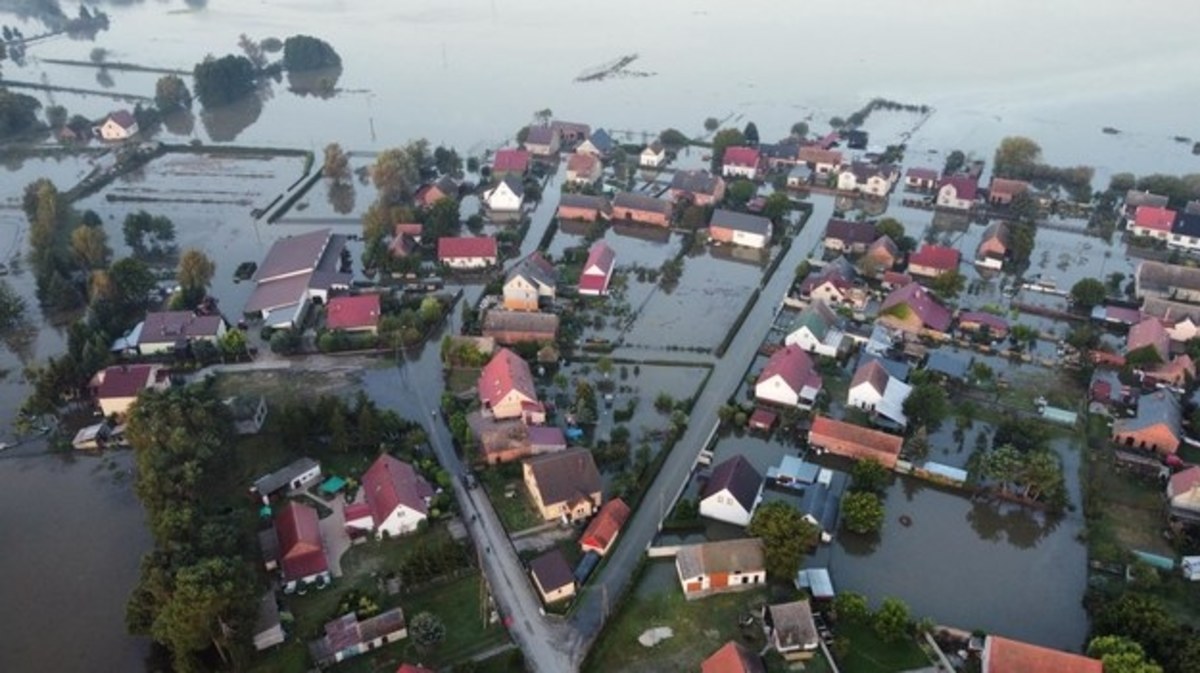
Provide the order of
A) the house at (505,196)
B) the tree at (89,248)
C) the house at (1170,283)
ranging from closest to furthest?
1. the house at (1170,283)
2. the tree at (89,248)
3. the house at (505,196)

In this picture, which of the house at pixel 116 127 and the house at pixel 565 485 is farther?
the house at pixel 116 127

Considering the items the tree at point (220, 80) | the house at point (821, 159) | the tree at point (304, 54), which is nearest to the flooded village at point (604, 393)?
the house at point (821, 159)

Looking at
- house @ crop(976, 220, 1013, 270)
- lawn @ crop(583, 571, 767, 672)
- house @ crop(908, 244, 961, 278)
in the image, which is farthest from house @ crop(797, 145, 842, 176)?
lawn @ crop(583, 571, 767, 672)

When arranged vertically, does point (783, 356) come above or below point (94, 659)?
above

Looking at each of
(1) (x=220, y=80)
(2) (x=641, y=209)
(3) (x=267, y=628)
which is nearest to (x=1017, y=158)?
(2) (x=641, y=209)

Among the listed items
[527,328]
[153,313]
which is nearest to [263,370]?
[153,313]

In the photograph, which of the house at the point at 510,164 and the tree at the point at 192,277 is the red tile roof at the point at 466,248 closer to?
the tree at the point at 192,277

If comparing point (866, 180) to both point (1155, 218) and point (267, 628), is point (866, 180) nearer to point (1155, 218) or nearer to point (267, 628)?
point (1155, 218)

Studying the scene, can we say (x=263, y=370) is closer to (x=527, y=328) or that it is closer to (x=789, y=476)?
(x=527, y=328)
